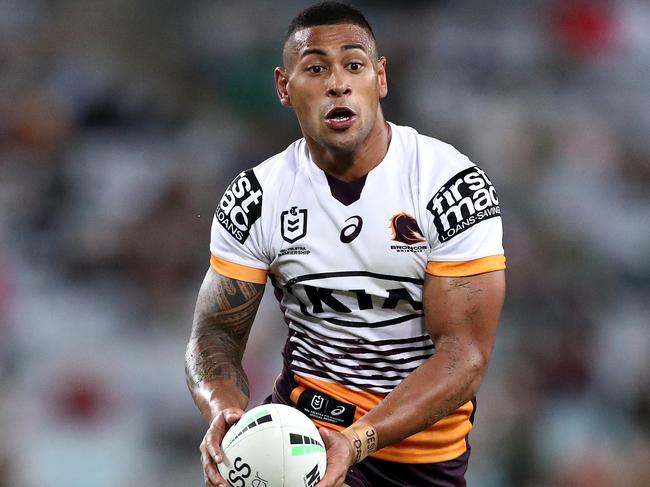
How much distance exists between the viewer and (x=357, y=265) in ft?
13.3

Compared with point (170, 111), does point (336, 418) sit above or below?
below

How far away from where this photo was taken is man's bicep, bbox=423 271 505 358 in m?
3.91

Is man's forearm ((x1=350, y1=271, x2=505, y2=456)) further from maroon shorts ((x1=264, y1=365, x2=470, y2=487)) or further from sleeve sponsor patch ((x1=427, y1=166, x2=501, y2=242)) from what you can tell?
maroon shorts ((x1=264, y1=365, x2=470, y2=487))

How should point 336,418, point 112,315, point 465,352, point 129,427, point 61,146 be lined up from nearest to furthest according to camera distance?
point 465,352 < point 336,418 < point 129,427 < point 112,315 < point 61,146

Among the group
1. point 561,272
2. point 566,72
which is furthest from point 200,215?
point 566,72

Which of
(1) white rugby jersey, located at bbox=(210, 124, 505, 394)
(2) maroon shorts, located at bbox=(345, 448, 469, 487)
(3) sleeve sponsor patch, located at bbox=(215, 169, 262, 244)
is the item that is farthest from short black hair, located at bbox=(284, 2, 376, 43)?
(2) maroon shorts, located at bbox=(345, 448, 469, 487)

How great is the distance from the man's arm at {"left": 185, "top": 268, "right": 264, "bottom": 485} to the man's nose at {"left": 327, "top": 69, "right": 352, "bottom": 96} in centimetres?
84

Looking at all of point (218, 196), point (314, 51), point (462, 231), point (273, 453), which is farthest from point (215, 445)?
point (218, 196)

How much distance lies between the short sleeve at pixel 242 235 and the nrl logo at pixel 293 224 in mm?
102

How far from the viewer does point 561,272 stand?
7848 millimetres

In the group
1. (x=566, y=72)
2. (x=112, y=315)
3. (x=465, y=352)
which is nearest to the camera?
(x=465, y=352)

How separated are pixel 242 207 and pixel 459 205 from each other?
0.86 m

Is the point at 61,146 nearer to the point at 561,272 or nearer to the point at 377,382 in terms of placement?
the point at 561,272

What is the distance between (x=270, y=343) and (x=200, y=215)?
1282mm
